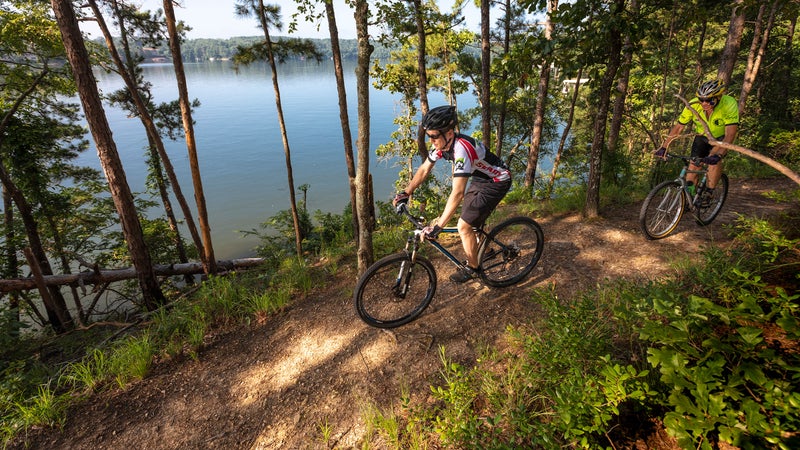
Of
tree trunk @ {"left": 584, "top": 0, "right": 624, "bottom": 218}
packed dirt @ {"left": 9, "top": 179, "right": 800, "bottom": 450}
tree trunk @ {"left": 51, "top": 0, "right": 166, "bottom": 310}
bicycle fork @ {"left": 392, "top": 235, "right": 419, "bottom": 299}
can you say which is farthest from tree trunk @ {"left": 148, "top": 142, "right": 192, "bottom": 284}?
tree trunk @ {"left": 584, "top": 0, "right": 624, "bottom": 218}

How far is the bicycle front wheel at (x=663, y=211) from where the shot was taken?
5.31 metres

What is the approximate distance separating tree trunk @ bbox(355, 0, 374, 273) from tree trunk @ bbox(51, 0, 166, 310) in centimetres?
530

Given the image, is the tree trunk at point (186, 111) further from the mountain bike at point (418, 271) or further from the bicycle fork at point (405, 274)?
the bicycle fork at point (405, 274)

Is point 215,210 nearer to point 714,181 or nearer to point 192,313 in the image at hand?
point 192,313

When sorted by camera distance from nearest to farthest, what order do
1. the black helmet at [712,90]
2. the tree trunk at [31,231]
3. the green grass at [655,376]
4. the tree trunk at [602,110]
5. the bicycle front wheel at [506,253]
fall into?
the green grass at [655,376], the black helmet at [712,90], the bicycle front wheel at [506,253], the tree trunk at [602,110], the tree trunk at [31,231]

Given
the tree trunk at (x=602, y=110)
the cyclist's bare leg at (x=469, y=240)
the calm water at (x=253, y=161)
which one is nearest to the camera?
the cyclist's bare leg at (x=469, y=240)

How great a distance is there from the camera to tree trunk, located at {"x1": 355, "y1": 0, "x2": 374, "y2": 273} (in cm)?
442

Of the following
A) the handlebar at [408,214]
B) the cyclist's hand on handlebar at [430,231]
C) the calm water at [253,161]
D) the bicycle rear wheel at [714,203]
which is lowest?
the calm water at [253,161]

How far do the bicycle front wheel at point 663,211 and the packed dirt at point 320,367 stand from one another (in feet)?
0.63

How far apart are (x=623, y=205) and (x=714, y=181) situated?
1.87m

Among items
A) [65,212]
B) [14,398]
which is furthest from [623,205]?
[65,212]

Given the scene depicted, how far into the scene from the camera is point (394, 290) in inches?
178

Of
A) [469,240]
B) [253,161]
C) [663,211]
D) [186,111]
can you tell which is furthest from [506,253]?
[253,161]

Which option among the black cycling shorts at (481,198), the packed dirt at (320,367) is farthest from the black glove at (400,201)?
the packed dirt at (320,367)
